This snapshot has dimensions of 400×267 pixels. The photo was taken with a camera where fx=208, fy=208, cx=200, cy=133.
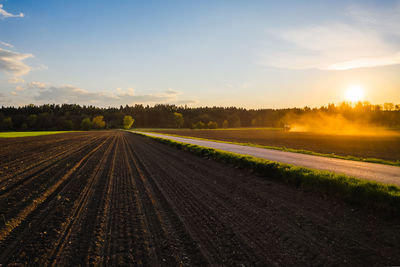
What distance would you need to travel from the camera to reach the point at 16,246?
13.5 feet

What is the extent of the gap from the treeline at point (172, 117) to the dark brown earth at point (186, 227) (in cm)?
11666

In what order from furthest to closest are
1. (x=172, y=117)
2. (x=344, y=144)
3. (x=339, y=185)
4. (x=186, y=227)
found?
1. (x=172, y=117)
2. (x=344, y=144)
3. (x=339, y=185)
4. (x=186, y=227)

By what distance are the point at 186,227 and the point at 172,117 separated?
146m

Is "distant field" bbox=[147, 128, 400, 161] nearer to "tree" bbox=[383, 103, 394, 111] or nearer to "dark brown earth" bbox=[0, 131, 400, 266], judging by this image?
"dark brown earth" bbox=[0, 131, 400, 266]

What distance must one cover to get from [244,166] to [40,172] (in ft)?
36.3

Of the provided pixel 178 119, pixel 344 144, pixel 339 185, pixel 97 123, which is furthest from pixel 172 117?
pixel 339 185

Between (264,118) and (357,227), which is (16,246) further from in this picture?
(264,118)

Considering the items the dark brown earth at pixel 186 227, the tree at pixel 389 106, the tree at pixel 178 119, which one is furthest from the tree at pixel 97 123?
the tree at pixel 389 106

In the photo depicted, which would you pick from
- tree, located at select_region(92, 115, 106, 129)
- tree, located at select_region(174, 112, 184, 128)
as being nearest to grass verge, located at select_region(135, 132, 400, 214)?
tree, located at select_region(174, 112, 184, 128)

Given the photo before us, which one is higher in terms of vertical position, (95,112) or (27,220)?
(95,112)

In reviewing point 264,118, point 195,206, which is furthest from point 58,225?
point 264,118

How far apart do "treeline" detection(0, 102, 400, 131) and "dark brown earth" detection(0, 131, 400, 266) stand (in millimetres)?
116660

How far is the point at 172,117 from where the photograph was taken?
148625 millimetres

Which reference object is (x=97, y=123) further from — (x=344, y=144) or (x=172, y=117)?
(x=344, y=144)
